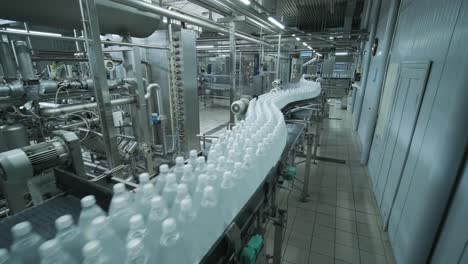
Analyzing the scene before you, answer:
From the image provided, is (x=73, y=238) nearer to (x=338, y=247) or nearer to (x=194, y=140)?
(x=338, y=247)

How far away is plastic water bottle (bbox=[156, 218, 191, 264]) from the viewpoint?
0.46 metres

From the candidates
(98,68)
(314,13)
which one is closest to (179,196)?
(98,68)

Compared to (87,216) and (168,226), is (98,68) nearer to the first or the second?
(87,216)

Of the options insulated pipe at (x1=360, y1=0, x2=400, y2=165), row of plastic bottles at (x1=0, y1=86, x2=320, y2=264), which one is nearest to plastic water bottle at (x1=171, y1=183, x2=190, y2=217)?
row of plastic bottles at (x1=0, y1=86, x2=320, y2=264)

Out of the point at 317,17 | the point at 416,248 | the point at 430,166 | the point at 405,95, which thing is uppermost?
the point at 317,17

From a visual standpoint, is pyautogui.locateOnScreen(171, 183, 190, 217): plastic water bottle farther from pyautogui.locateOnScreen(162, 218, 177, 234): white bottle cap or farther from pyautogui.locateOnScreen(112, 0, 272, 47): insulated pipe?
pyautogui.locateOnScreen(112, 0, 272, 47): insulated pipe

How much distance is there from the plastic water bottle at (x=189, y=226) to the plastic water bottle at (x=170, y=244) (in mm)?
30

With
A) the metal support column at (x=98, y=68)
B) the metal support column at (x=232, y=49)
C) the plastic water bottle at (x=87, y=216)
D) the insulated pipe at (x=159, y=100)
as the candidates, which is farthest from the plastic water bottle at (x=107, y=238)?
the insulated pipe at (x=159, y=100)

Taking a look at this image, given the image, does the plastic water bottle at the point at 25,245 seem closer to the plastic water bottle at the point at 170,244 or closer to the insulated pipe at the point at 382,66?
the plastic water bottle at the point at 170,244

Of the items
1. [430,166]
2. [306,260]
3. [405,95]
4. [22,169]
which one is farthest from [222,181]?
[405,95]

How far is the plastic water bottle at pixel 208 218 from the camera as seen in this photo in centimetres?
59

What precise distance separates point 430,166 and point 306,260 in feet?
3.98

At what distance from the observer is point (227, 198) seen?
27.7 inches

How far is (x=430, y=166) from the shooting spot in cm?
132
